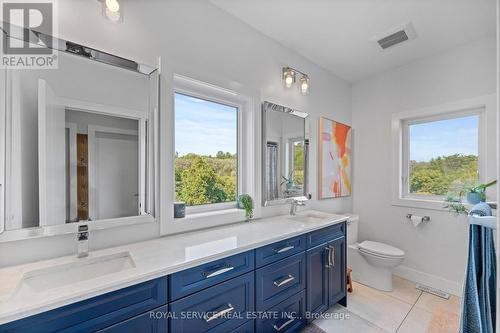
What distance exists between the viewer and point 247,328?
4.38 ft

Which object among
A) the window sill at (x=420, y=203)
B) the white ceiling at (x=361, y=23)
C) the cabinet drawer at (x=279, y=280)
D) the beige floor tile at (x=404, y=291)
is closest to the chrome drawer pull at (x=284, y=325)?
the cabinet drawer at (x=279, y=280)

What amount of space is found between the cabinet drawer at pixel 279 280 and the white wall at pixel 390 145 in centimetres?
178

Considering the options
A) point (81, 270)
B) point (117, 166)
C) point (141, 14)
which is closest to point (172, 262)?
point (81, 270)

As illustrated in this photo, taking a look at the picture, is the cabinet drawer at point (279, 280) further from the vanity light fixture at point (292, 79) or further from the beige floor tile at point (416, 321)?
the vanity light fixture at point (292, 79)

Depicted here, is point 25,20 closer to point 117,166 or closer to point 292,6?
point 117,166

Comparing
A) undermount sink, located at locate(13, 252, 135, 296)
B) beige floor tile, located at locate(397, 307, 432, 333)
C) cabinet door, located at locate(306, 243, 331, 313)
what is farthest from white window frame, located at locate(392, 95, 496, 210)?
undermount sink, located at locate(13, 252, 135, 296)

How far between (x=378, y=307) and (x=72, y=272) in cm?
248

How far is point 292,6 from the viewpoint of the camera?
177 centimetres

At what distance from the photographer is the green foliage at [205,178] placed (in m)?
1.70

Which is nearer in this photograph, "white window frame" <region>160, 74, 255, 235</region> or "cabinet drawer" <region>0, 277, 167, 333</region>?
"cabinet drawer" <region>0, 277, 167, 333</region>

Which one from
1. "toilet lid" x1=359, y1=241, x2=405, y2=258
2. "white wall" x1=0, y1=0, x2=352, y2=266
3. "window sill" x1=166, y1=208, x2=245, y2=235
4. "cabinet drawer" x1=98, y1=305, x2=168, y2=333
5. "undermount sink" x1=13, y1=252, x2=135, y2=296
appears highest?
"white wall" x1=0, y1=0, x2=352, y2=266

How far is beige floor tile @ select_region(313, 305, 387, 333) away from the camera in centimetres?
178

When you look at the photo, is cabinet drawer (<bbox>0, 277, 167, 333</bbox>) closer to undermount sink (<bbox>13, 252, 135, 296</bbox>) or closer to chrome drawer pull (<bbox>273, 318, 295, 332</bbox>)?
undermount sink (<bbox>13, 252, 135, 296</bbox>)

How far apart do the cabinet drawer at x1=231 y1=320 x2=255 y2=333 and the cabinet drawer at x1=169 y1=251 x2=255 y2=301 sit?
0.32 m
